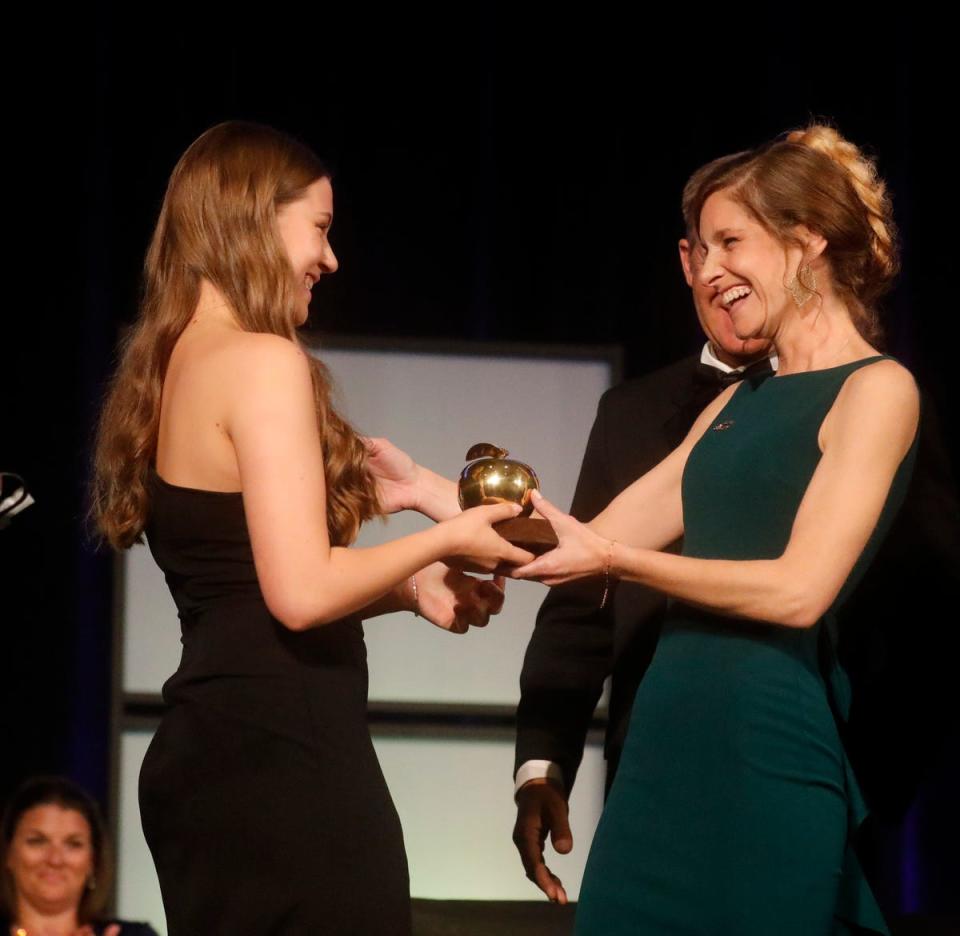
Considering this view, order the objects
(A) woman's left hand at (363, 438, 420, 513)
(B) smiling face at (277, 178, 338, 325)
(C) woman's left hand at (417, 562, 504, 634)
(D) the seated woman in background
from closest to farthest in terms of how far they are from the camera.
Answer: (B) smiling face at (277, 178, 338, 325), (C) woman's left hand at (417, 562, 504, 634), (A) woman's left hand at (363, 438, 420, 513), (D) the seated woman in background

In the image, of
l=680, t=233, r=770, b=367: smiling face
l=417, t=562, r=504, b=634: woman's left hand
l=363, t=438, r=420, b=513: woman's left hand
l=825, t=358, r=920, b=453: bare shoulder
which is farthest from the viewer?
l=363, t=438, r=420, b=513: woman's left hand

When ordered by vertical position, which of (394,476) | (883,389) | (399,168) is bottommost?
(394,476)

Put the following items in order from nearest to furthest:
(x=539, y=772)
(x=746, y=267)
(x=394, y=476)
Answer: (x=746, y=267) < (x=539, y=772) < (x=394, y=476)

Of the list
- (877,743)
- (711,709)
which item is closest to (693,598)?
(711,709)

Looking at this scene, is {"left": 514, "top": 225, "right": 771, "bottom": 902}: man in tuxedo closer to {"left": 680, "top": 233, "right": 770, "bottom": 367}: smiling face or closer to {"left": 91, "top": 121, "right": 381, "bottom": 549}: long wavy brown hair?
{"left": 680, "top": 233, "right": 770, "bottom": 367}: smiling face

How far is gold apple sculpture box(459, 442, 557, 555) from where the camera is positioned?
2.11 metres

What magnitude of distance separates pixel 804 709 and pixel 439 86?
9.71 feet

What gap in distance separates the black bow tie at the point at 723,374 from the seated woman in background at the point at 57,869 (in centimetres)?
181

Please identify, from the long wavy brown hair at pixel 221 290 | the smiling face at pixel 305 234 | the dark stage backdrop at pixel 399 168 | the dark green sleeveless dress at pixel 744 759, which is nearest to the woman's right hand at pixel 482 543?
the long wavy brown hair at pixel 221 290

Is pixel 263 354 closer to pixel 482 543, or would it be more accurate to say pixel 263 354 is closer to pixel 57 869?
pixel 482 543

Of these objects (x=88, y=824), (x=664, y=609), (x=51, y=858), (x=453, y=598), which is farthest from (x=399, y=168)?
(x=453, y=598)

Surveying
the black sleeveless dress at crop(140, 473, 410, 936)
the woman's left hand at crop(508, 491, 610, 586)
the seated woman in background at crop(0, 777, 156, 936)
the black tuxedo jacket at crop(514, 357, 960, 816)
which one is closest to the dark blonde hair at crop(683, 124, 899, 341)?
the black tuxedo jacket at crop(514, 357, 960, 816)

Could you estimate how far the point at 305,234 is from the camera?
6.73ft

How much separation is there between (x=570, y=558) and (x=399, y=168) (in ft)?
8.52
